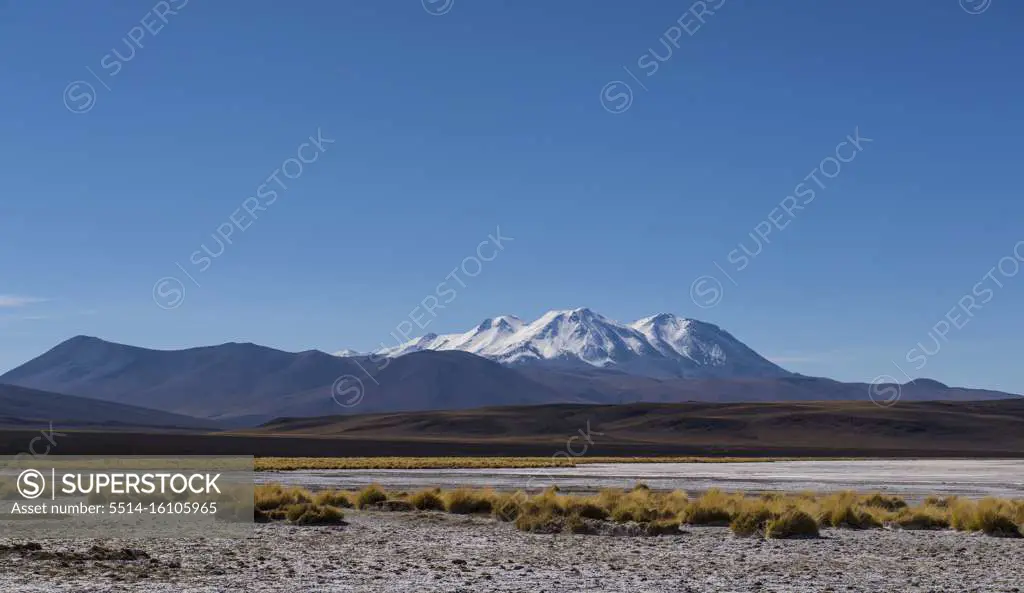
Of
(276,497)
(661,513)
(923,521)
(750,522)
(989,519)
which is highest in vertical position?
(276,497)

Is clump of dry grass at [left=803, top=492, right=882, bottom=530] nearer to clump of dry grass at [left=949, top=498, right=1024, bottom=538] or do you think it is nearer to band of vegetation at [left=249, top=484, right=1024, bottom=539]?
band of vegetation at [left=249, top=484, right=1024, bottom=539]

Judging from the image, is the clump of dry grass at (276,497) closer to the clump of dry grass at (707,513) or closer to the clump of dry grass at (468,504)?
the clump of dry grass at (468,504)

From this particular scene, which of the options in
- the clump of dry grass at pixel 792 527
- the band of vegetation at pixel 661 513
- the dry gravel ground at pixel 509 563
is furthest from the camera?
the band of vegetation at pixel 661 513

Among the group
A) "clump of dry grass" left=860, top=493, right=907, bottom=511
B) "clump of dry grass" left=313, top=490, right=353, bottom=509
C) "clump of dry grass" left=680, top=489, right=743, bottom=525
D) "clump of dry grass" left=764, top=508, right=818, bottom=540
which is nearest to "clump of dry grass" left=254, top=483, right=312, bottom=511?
"clump of dry grass" left=313, top=490, right=353, bottom=509

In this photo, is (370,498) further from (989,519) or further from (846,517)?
(989,519)

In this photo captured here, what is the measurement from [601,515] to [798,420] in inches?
5119

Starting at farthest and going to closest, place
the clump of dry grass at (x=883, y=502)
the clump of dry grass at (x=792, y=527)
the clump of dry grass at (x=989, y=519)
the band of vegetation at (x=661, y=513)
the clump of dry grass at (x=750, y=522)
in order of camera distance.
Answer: the clump of dry grass at (x=883, y=502) → the clump of dry grass at (x=989, y=519) → the band of vegetation at (x=661, y=513) → the clump of dry grass at (x=750, y=522) → the clump of dry grass at (x=792, y=527)

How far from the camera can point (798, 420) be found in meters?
149

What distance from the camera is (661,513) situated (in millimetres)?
24562

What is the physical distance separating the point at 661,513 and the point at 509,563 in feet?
26.2

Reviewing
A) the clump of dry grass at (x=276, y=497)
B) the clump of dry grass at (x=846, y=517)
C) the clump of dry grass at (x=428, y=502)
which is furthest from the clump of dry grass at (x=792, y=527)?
A: the clump of dry grass at (x=276, y=497)

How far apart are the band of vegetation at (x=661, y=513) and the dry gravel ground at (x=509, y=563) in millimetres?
729

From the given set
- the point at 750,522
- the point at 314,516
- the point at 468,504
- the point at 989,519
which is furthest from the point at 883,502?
the point at 314,516

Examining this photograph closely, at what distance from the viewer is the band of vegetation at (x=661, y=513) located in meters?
22.4
